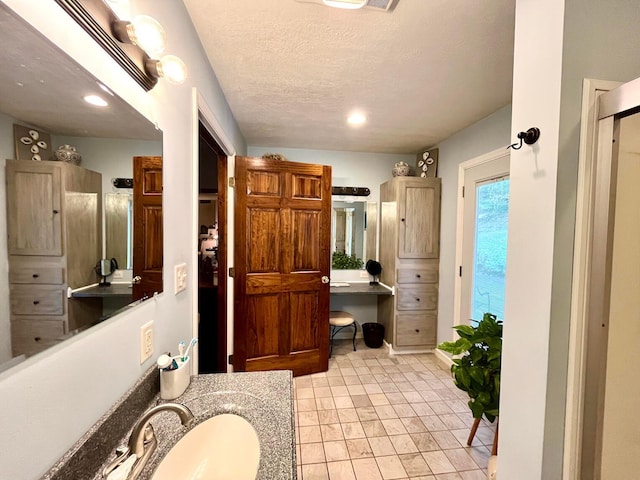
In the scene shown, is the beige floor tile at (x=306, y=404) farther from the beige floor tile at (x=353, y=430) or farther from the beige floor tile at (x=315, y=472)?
the beige floor tile at (x=315, y=472)

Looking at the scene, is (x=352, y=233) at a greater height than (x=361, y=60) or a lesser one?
lesser

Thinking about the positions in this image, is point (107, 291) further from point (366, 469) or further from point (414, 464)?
point (414, 464)

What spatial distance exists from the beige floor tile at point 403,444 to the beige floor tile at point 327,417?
42 centimetres

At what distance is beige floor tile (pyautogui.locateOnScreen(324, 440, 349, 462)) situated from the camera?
170 centimetres

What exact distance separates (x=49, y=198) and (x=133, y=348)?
0.52 m

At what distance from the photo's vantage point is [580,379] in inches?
36.9

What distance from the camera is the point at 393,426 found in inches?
78.5

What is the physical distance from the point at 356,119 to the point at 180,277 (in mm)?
2015

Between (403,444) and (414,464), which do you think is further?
(403,444)

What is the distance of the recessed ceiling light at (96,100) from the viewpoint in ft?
2.15

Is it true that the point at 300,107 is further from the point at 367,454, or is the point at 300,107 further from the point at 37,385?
the point at 367,454

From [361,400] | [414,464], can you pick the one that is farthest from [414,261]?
[414,464]

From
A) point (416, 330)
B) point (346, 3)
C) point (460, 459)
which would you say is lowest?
point (460, 459)

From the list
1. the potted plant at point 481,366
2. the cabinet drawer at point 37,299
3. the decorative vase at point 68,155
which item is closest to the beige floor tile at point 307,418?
the potted plant at point 481,366
